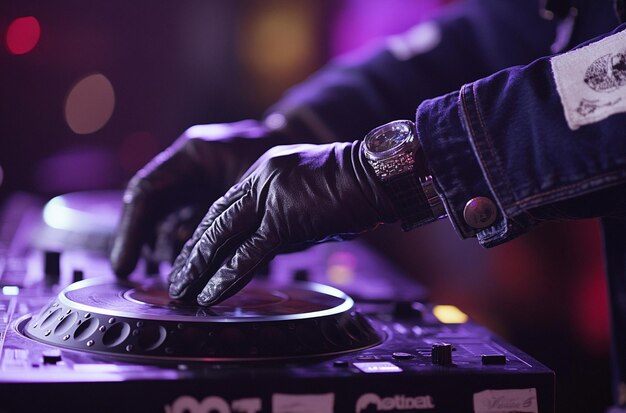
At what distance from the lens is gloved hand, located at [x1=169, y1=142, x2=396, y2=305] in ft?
2.96

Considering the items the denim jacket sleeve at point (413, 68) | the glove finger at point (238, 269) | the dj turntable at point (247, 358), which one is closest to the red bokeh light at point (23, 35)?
the denim jacket sleeve at point (413, 68)

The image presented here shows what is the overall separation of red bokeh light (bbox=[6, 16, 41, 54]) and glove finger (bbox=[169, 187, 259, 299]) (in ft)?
6.58

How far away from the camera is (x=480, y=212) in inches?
33.5

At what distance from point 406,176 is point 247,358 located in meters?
0.31

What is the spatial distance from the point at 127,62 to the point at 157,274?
173cm

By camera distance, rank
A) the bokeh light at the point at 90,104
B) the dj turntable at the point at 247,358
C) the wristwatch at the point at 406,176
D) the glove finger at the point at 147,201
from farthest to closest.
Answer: the bokeh light at the point at 90,104
the glove finger at the point at 147,201
the wristwatch at the point at 406,176
the dj turntable at the point at 247,358

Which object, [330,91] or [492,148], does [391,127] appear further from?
[330,91]

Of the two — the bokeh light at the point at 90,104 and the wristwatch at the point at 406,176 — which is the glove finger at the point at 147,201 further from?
the bokeh light at the point at 90,104

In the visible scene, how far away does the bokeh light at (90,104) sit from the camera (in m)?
2.75

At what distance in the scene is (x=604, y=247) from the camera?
114 centimetres

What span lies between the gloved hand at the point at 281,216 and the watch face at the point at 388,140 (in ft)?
0.06

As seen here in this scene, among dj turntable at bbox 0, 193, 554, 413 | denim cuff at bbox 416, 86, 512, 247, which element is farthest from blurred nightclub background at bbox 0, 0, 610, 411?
denim cuff at bbox 416, 86, 512, 247

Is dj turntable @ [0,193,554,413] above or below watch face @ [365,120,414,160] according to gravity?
below

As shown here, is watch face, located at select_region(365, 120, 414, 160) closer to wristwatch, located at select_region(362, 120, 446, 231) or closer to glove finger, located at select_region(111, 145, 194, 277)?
wristwatch, located at select_region(362, 120, 446, 231)
